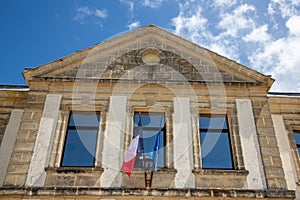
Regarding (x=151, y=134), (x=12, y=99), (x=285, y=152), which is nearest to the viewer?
(x=151, y=134)

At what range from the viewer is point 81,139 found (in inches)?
418

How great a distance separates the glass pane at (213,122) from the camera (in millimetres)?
11086

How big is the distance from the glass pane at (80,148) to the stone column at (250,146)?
4.23 meters

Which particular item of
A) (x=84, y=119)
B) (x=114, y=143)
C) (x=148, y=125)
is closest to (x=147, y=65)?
(x=148, y=125)

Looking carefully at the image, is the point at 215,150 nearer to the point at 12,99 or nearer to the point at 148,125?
the point at 148,125

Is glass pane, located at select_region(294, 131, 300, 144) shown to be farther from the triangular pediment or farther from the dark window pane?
the triangular pediment

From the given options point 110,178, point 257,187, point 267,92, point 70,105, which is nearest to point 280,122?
point 267,92

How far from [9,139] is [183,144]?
5076mm

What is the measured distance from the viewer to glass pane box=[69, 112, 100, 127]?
10969mm

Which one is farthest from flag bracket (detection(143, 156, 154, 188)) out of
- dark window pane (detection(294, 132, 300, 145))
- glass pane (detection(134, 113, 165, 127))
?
dark window pane (detection(294, 132, 300, 145))

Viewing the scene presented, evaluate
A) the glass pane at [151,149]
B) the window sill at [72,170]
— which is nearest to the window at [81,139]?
the window sill at [72,170]

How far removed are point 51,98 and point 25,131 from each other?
1329mm

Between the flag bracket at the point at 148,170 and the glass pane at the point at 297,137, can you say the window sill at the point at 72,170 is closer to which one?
the flag bracket at the point at 148,170

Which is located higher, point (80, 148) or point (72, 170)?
point (80, 148)
